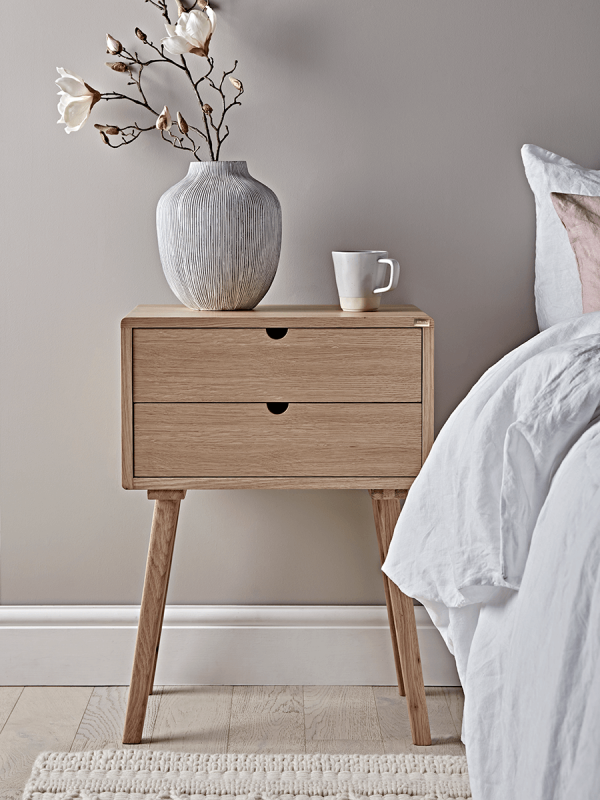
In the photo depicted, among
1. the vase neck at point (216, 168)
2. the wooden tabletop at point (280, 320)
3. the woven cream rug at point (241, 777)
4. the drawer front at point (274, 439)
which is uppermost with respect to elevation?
the vase neck at point (216, 168)

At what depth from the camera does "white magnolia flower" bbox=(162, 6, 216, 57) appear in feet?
4.50

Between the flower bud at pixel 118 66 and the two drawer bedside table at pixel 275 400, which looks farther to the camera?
the flower bud at pixel 118 66

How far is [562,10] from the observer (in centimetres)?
149

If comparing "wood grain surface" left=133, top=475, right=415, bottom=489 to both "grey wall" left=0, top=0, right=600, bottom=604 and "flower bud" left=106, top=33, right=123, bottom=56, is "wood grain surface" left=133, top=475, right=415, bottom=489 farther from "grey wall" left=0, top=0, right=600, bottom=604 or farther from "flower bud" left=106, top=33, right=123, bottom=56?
Result: "flower bud" left=106, top=33, right=123, bottom=56

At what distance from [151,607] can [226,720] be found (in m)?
0.28

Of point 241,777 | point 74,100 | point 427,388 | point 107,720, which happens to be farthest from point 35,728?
point 74,100

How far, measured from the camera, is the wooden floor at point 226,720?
1.33m

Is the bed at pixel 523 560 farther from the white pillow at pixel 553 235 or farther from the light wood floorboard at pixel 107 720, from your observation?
the light wood floorboard at pixel 107 720

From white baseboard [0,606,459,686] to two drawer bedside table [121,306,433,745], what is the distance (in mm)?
436

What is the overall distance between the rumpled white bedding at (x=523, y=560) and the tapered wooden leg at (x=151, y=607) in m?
0.43

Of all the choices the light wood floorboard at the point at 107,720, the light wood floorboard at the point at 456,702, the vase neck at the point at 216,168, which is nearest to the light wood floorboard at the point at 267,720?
the light wood floorboard at the point at 107,720

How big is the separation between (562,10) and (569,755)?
136 centimetres

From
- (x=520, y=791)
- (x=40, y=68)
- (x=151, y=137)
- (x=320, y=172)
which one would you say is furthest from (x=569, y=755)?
(x=40, y=68)

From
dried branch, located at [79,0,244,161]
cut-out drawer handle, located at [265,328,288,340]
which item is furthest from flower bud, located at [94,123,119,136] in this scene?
cut-out drawer handle, located at [265,328,288,340]
